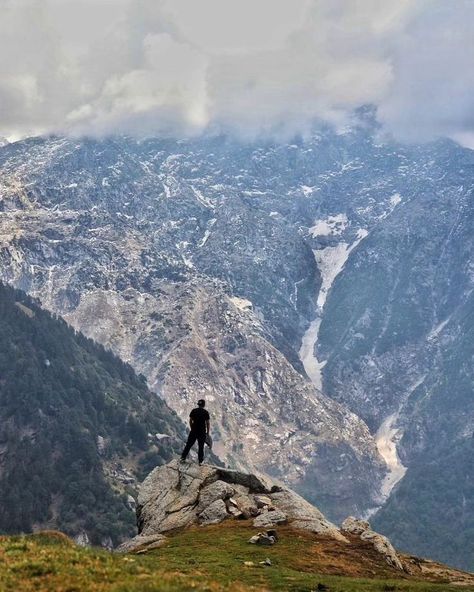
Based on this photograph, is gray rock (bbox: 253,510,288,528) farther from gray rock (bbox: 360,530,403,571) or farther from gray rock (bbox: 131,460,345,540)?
gray rock (bbox: 360,530,403,571)

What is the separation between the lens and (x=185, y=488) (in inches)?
2484

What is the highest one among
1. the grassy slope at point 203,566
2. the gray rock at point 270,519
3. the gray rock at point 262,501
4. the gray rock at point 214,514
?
the gray rock at point 262,501

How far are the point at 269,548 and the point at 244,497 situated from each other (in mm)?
15266

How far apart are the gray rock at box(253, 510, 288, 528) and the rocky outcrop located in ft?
20.6

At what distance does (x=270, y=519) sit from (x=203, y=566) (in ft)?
57.8

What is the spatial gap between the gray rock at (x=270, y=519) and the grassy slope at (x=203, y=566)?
175 centimetres

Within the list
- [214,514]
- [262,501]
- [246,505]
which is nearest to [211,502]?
[214,514]

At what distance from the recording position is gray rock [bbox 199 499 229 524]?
188ft

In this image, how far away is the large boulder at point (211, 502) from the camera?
5734 centimetres

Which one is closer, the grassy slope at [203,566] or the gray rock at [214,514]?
the grassy slope at [203,566]

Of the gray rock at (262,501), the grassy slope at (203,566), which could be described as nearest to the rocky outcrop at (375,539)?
the grassy slope at (203,566)

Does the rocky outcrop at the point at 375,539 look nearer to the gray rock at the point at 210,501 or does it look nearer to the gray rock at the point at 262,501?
the gray rock at the point at 210,501

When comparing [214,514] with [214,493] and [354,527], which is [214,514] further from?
[354,527]

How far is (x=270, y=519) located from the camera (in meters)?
56.0
